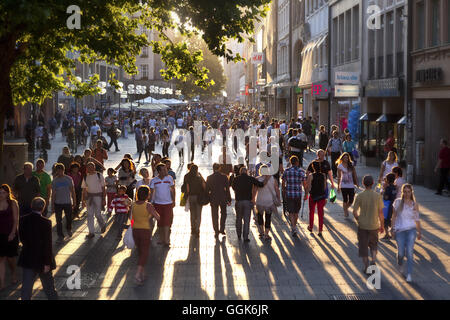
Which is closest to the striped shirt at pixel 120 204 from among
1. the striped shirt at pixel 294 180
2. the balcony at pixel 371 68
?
the striped shirt at pixel 294 180

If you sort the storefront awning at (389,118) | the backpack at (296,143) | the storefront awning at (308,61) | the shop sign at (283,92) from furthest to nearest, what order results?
the shop sign at (283,92) → the storefront awning at (308,61) → the storefront awning at (389,118) → the backpack at (296,143)

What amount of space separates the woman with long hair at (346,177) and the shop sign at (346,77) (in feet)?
50.2

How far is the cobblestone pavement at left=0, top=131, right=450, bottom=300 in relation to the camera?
33.8 feet

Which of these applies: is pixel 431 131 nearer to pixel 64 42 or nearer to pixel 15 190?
pixel 64 42

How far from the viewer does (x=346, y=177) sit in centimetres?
1689

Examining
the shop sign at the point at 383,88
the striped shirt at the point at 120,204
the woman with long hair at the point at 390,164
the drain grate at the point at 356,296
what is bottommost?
the drain grate at the point at 356,296

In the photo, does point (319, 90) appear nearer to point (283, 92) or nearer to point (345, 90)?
point (345, 90)

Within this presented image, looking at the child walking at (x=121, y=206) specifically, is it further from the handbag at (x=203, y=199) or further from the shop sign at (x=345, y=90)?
the shop sign at (x=345, y=90)

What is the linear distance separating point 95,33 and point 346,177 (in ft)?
21.2

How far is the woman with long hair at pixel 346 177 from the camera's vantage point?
16.6 metres

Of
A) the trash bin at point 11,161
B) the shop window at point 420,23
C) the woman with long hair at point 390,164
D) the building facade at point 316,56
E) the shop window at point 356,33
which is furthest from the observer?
the building facade at point 316,56

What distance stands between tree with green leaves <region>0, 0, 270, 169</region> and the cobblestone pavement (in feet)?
11.5

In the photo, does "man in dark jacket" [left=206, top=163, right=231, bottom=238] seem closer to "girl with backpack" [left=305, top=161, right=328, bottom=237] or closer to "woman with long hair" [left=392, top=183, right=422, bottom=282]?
"girl with backpack" [left=305, top=161, right=328, bottom=237]
